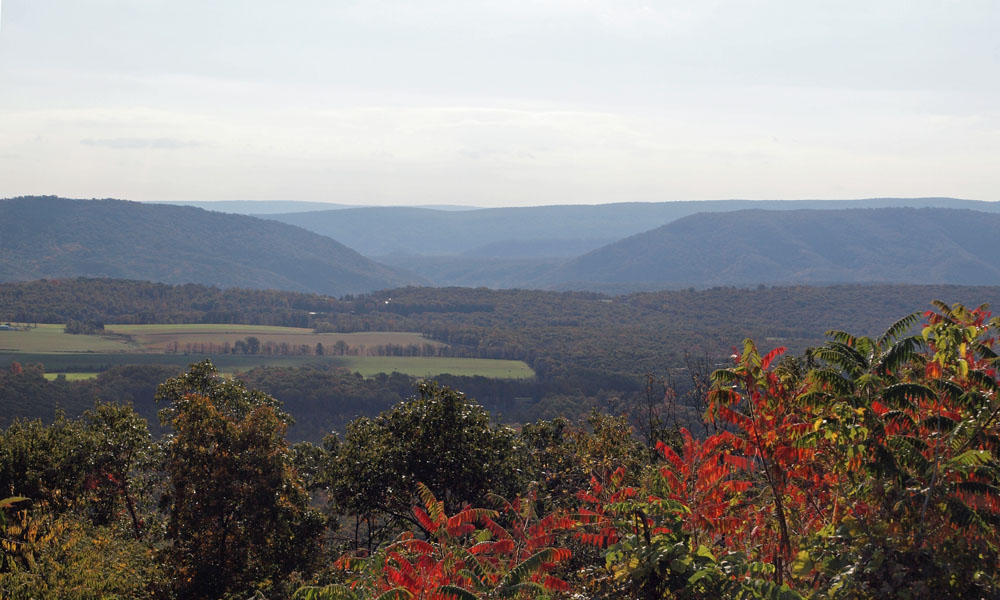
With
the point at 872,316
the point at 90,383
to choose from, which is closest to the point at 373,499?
the point at 90,383

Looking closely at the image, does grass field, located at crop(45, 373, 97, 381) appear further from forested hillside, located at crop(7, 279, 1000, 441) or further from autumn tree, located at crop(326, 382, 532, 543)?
autumn tree, located at crop(326, 382, 532, 543)

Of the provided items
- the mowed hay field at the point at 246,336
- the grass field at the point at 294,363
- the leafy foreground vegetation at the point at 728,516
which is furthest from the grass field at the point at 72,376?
the leafy foreground vegetation at the point at 728,516

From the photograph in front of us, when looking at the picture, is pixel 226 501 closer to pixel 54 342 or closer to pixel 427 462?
pixel 427 462

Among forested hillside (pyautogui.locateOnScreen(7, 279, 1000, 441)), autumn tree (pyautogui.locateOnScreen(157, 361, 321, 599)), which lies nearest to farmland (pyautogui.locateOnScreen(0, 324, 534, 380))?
forested hillside (pyautogui.locateOnScreen(7, 279, 1000, 441))

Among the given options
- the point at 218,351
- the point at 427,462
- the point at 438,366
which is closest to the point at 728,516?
the point at 427,462

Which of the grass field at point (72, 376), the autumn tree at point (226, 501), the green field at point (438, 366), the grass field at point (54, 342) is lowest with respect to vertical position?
the green field at point (438, 366)

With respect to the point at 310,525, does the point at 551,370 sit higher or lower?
lower

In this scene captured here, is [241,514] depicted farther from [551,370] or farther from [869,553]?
[551,370]

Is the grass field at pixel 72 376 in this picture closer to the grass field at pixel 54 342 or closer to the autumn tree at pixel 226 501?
the grass field at pixel 54 342
